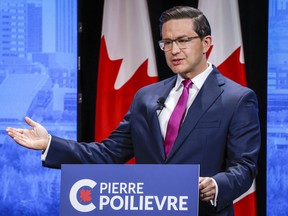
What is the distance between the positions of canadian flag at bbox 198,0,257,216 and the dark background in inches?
4.9

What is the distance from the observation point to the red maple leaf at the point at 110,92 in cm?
383

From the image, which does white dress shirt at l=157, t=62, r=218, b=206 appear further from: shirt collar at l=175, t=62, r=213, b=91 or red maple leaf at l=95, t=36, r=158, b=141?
red maple leaf at l=95, t=36, r=158, b=141

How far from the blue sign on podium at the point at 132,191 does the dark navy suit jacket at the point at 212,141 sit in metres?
0.20

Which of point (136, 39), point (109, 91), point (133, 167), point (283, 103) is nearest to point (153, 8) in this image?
point (136, 39)

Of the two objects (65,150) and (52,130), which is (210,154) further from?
(52,130)

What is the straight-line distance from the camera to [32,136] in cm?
200

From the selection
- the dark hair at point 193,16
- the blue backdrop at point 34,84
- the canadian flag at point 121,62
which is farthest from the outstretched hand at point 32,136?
the blue backdrop at point 34,84

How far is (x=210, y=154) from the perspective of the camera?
193cm

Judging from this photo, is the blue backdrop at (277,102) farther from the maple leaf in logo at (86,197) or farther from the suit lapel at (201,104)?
the maple leaf in logo at (86,197)

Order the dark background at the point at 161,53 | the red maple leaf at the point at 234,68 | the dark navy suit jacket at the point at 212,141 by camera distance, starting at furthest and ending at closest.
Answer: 1. the dark background at the point at 161,53
2. the red maple leaf at the point at 234,68
3. the dark navy suit jacket at the point at 212,141

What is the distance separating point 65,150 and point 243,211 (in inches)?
78.7

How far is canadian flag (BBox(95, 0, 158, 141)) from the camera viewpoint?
12.6ft

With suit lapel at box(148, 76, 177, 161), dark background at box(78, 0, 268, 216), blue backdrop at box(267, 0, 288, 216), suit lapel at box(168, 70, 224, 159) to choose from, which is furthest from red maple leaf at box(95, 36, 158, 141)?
suit lapel at box(168, 70, 224, 159)

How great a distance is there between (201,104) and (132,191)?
1.50ft
